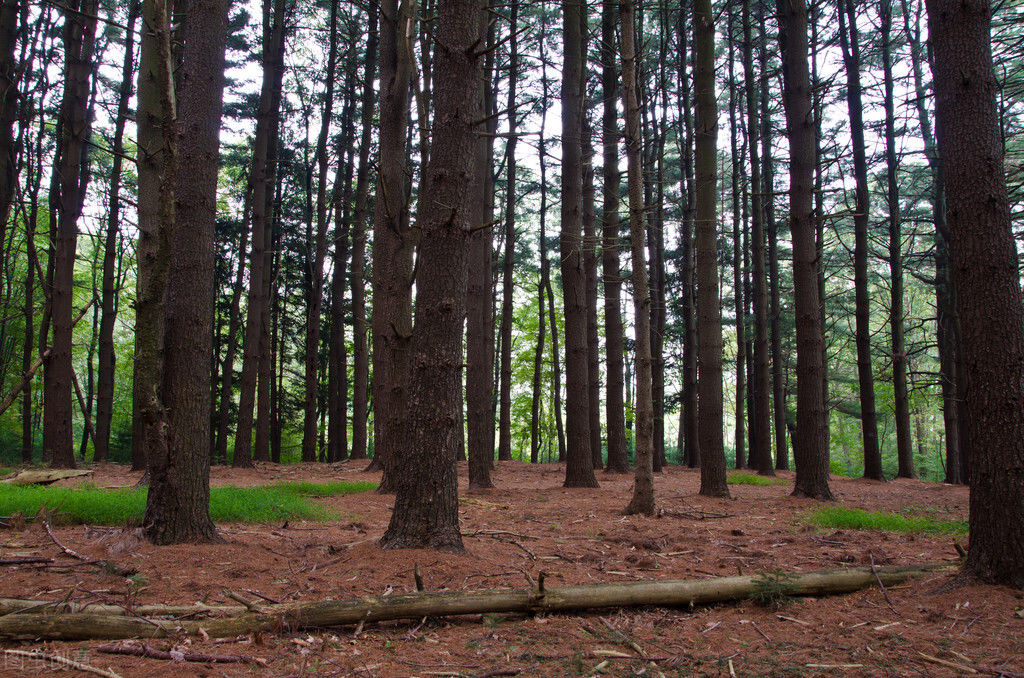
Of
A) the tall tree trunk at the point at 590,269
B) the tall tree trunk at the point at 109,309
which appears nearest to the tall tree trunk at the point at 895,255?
the tall tree trunk at the point at 590,269

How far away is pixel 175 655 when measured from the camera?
313 cm

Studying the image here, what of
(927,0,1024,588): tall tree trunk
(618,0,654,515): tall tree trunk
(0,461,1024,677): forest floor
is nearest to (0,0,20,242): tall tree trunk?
(0,461,1024,677): forest floor

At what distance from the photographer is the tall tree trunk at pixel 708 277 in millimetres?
10742

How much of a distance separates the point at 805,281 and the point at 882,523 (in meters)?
4.56

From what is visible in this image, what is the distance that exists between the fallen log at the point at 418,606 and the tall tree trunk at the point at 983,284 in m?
0.73

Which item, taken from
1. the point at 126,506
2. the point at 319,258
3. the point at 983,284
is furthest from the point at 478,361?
the point at 319,258

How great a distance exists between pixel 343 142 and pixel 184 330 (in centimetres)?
2008

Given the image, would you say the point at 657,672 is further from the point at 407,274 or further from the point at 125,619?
the point at 407,274

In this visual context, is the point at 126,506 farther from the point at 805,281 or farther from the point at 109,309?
the point at 109,309

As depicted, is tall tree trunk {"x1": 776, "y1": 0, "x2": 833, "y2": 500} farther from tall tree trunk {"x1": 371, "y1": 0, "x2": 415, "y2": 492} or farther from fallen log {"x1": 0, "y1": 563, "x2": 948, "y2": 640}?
tall tree trunk {"x1": 371, "y1": 0, "x2": 415, "y2": 492}

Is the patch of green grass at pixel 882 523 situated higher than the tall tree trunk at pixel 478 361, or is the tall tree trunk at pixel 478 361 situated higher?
the tall tree trunk at pixel 478 361

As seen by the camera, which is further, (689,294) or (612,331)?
(689,294)

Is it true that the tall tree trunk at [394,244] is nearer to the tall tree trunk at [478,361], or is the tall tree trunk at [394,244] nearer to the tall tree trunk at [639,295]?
the tall tree trunk at [478,361]

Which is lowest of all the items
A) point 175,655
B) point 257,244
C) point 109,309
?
point 175,655
